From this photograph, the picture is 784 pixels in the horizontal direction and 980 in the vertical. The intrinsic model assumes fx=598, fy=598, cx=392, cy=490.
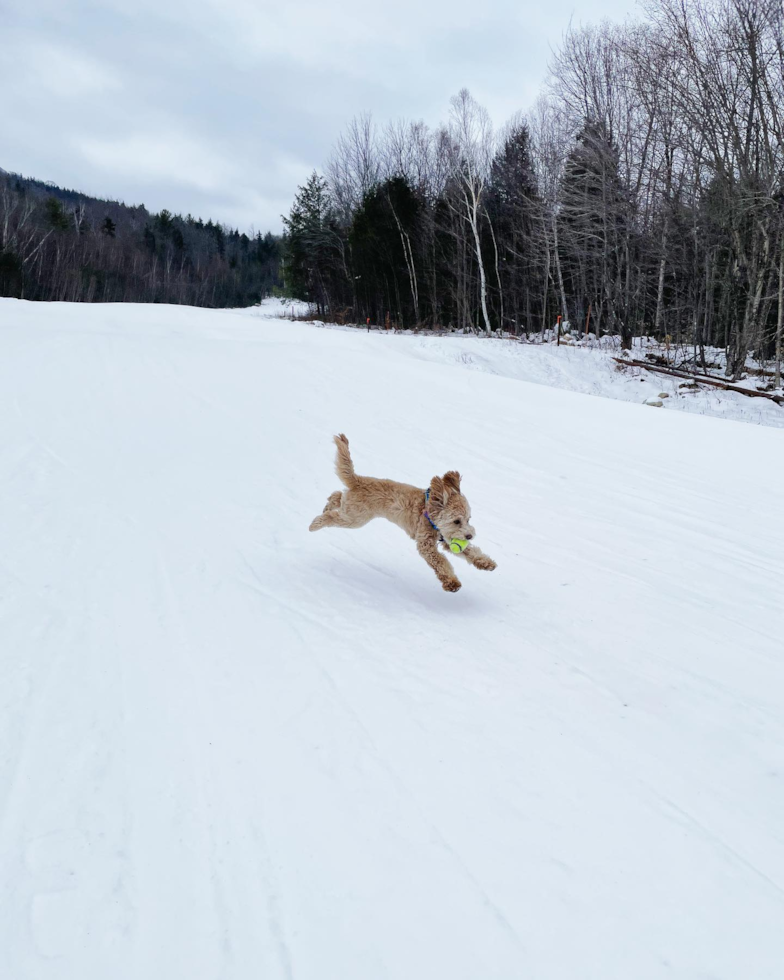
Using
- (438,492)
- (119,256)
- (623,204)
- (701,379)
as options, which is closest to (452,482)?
(438,492)

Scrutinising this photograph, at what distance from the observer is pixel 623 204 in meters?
24.5

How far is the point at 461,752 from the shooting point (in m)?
3.09

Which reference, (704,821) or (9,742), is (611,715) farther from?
(9,742)

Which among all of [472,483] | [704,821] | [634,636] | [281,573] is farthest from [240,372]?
[704,821]

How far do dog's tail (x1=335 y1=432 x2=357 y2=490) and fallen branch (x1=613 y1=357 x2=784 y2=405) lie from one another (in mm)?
17712

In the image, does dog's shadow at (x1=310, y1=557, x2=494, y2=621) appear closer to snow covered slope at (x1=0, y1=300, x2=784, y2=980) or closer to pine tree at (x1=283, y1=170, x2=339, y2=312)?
snow covered slope at (x1=0, y1=300, x2=784, y2=980)

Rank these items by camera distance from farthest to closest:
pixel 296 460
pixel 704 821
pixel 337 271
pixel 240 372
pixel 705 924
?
pixel 337 271 < pixel 240 372 < pixel 296 460 < pixel 704 821 < pixel 705 924

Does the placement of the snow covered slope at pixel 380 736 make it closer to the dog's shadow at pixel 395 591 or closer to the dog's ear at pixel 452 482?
the dog's shadow at pixel 395 591

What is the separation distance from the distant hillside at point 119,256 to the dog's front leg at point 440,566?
5748cm

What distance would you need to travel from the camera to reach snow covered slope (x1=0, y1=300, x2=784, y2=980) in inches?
85.5

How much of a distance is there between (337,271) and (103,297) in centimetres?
3358

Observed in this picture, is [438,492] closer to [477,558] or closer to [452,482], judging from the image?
[452,482]

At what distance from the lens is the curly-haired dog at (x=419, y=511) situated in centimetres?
455

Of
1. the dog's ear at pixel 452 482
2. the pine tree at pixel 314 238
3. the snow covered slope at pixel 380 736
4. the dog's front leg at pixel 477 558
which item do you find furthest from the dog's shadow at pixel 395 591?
the pine tree at pixel 314 238
